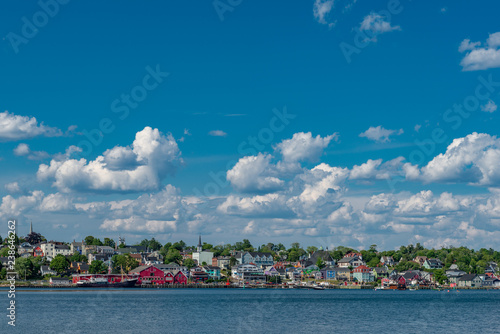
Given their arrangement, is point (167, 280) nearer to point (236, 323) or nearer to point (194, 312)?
point (194, 312)

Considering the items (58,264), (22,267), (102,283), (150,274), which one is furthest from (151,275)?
(22,267)

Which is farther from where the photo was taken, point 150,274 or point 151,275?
point 150,274

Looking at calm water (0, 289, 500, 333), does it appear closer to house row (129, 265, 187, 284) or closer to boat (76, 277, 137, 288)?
boat (76, 277, 137, 288)

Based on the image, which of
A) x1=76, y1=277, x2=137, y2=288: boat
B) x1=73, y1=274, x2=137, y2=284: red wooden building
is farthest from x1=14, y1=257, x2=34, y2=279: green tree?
x1=76, y1=277, x2=137, y2=288: boat

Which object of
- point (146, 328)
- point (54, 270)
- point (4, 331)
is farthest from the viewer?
point (54, 270)

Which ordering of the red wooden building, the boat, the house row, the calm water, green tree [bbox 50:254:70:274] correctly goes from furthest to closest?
green tree [bbox 50:254:70:274] < the house row < the red wooden building < the boat < the calm water

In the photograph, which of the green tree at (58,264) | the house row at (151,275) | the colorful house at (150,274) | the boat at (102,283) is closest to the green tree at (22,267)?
the green tree at (58,264)

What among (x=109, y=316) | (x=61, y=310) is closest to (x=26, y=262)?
(x=61, y=310)

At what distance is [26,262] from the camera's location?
181625mm

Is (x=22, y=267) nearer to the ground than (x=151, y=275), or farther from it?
farther from it

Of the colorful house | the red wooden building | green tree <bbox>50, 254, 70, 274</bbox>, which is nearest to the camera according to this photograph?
the red wooden building

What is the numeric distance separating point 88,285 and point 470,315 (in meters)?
124

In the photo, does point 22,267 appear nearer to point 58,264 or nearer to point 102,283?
point 58,264

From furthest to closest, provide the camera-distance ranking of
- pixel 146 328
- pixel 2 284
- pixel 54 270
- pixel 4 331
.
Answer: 1. pixel 54 270
2. pixel 2 284
3. pixel 146 328
4. pixel 4 331
